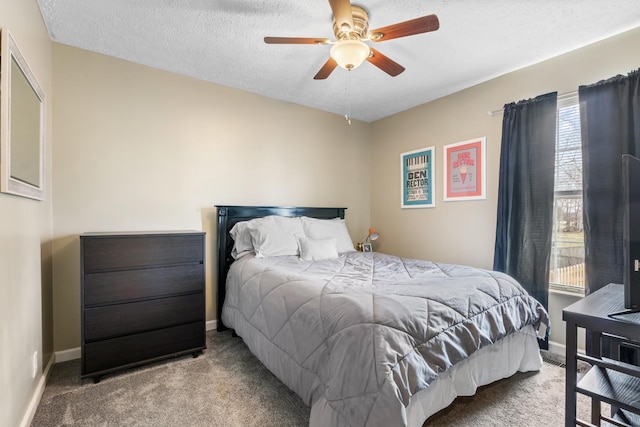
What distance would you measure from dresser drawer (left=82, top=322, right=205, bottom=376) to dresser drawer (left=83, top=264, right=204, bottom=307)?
0.29 meters

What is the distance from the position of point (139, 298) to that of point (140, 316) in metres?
0.13

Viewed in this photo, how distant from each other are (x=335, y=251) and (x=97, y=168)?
86.6 inches

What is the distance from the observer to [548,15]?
78.2 inches

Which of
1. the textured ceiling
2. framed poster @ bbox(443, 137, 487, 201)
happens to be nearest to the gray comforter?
framed poster @ bbox(443, 137, 487, 201)

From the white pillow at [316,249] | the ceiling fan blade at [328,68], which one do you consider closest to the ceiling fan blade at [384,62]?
the ceiling fan blade at [328,68]

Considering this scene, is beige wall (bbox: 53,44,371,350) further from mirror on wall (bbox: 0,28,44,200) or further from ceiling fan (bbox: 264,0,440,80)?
ceiling fan (bbox: 264,0,440,80)

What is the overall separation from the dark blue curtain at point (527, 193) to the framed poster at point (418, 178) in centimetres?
80

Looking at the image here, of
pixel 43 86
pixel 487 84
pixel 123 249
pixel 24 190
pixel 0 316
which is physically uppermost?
pixel 487 84

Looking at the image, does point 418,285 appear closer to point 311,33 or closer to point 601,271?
point 601,271

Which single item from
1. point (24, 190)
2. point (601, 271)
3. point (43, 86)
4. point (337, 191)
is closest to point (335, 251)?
point (337, 191)

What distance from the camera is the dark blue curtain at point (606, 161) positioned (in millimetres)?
2074

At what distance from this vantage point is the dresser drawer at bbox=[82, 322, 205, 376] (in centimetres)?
204

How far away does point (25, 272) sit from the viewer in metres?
1.65

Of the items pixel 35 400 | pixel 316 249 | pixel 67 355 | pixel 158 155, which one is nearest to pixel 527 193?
pixel 316 249
